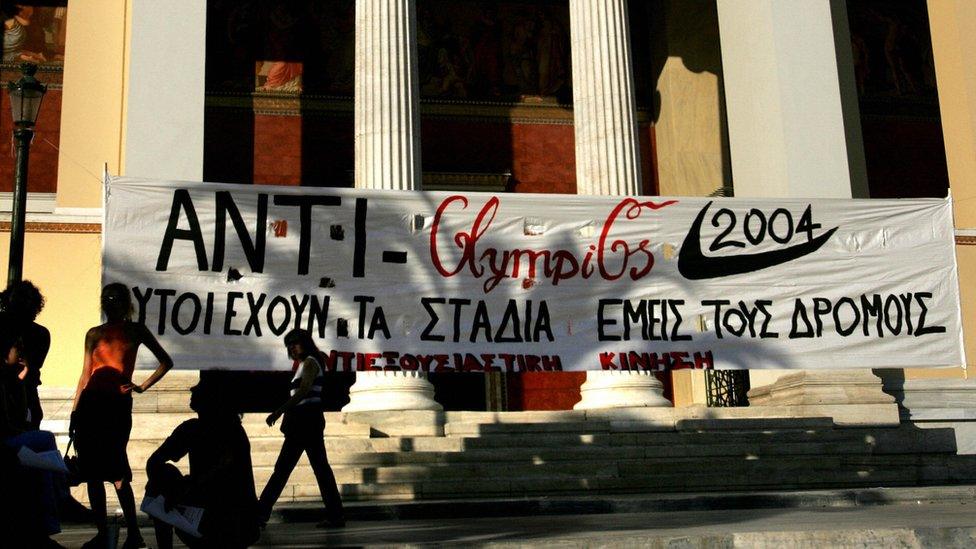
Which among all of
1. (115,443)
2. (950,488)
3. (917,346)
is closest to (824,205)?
(917,346)

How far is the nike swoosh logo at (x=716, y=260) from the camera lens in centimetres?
1095

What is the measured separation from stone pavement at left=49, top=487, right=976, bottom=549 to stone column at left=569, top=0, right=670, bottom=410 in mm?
4915

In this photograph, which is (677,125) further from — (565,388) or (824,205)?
(824,205)

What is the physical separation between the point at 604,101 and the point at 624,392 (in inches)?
168

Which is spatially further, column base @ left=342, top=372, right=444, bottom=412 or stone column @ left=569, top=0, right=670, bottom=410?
stone column @ left=569, top=0, right=670, bottom=410

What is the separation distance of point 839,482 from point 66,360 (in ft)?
35.0

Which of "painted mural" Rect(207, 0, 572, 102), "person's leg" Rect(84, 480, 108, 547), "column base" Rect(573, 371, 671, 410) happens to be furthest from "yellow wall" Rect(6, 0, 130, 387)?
"person's leg" Rect(84, 480, 108, 547)

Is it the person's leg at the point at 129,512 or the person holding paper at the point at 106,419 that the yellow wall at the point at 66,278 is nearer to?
the person holding paper at the point at 106,419

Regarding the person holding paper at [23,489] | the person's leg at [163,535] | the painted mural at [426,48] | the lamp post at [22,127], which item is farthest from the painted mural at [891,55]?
the person holding paper at [23,489]

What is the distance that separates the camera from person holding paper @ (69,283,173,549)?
7.50 meters

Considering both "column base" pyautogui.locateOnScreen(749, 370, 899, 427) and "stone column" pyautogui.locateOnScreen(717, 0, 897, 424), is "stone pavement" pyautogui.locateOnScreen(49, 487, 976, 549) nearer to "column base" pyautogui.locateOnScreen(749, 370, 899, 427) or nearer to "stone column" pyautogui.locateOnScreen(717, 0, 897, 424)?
"column base" pyautogui.locateOnScreen(749, 370, 899, 427)

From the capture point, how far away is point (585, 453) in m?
14.1

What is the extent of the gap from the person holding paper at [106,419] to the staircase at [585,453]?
4.82 m

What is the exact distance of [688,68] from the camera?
2323 cm
